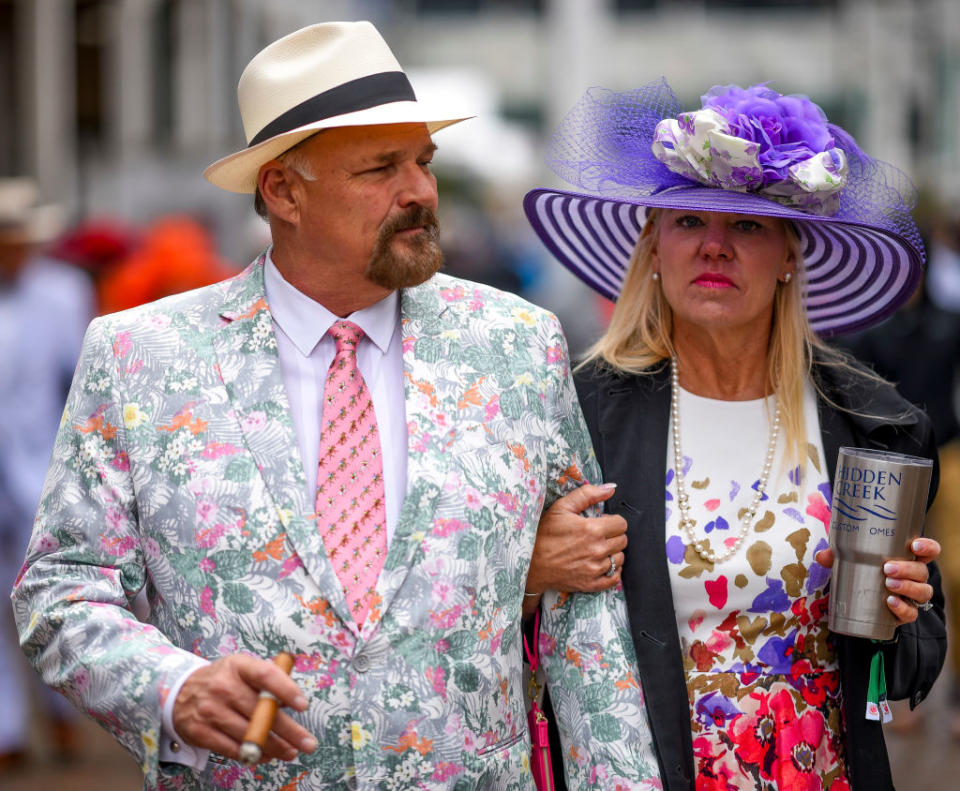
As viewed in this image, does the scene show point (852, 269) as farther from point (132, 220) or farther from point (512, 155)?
point (512, 155)

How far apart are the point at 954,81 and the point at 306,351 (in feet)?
141

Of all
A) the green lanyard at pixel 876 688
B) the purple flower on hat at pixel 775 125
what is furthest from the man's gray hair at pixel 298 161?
the green lanyard at pixel 876 688

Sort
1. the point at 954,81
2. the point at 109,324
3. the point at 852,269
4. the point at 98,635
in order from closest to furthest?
the point at 98,635 < the point at 109,324 < the point at 852,269 < the point at 954,81

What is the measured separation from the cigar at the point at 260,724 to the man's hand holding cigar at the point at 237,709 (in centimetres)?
1

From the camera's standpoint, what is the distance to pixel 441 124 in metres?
2.98

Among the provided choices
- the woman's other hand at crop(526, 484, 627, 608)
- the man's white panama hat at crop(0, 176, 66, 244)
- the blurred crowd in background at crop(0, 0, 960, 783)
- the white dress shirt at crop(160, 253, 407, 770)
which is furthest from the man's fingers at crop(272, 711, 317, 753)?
the man's white panama hat at crop(0, 176, 66, 244)

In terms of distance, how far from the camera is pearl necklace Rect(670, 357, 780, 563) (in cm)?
315

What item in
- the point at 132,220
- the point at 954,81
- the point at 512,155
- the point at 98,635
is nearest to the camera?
the point at 98,635

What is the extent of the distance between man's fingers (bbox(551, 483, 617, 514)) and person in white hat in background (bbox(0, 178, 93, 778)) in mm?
3947

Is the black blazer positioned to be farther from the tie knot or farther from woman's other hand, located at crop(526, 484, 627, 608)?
the tie knot

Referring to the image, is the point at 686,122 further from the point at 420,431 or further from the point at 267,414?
the point at 267,414

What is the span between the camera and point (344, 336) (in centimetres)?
292

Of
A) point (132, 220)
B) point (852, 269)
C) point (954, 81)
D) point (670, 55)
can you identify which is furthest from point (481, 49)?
point (852, 269)

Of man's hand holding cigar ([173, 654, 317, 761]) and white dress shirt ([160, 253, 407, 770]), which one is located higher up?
white dress shirt ([160, 253, 407, 770])
